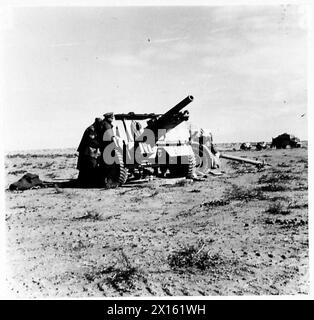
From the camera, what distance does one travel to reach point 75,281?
181 inches

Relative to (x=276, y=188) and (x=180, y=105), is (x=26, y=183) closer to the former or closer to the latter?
(x=180, y=105)

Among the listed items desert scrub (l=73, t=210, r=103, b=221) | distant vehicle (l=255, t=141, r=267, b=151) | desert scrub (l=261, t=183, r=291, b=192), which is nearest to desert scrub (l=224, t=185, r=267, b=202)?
desert scrub (l=261, t=183, r=291, b=192)

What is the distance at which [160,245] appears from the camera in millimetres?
5730

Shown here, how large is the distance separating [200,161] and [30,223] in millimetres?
9176

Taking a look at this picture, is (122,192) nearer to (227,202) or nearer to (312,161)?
(227,202)

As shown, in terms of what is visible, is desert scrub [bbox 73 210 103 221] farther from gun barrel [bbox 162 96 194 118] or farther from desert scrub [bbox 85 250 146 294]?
gun barrel [bbox 162 96 194 118]

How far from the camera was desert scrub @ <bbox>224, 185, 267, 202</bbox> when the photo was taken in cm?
A: 922

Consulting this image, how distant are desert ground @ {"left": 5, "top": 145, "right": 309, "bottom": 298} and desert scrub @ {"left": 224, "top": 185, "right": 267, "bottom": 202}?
0.08 feet

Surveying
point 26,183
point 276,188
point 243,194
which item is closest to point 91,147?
point 26,183

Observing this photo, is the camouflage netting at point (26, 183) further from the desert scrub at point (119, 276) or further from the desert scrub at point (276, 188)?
the desert scrub at point (119, 276)

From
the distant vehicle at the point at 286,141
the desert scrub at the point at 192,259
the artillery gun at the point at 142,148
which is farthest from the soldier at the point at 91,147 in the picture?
the distant vehicle at the point at 286,141

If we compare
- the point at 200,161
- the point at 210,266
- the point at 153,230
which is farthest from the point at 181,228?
the point at 200,161

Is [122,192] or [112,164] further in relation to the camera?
[112,164]

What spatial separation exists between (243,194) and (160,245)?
4.62 metres
